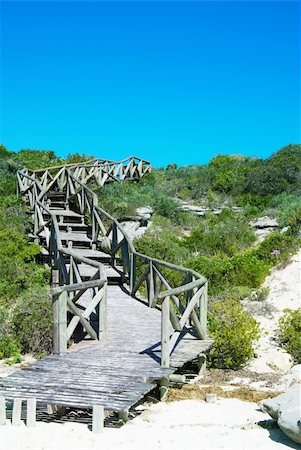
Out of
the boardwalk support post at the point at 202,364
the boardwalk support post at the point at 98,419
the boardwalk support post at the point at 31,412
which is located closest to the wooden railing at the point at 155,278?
the boardwalk support post at the point at 202,364

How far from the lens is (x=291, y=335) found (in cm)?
1080

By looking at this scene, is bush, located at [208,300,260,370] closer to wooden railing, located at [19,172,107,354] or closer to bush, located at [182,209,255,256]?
wooden railing, located at [19,172,107,354]

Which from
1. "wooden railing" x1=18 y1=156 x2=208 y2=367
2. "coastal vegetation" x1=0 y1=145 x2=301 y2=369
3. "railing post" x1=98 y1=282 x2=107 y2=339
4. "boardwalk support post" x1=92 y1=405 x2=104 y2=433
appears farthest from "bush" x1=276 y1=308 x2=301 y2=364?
"boardwalk support post" x1=92 y1=405 x2=104 y2=433

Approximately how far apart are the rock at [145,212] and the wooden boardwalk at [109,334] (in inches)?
184

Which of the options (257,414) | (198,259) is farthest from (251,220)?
(257,414)

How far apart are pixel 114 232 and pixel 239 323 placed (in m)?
5.32

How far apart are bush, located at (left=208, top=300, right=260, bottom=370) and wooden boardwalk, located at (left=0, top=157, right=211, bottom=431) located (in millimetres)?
458

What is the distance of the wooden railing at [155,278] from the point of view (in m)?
8.91

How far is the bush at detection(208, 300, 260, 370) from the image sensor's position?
33.4 ft

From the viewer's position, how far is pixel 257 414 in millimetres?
7492

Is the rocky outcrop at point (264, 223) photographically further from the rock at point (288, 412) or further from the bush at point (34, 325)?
the rock at point (288, 412)

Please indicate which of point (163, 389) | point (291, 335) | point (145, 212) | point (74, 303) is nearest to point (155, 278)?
point (74, 303)

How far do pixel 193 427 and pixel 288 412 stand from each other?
128 cm

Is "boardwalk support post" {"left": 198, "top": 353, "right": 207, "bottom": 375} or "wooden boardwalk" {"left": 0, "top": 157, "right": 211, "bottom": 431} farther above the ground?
"wooden boardwalk" {"left": 0, "top": 157, "right": 211, "bottom": 431}
